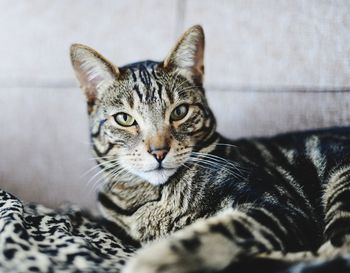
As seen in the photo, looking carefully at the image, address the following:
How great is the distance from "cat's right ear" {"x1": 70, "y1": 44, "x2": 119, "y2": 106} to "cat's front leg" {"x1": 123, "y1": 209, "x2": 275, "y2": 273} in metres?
0.50

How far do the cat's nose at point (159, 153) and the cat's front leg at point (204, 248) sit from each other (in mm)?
234

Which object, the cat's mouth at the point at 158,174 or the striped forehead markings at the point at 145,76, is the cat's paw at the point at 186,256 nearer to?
the cat's mouth at the point at 158,174

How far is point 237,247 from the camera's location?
33.6 inches

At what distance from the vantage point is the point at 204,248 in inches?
32.4

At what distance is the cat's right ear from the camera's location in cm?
119

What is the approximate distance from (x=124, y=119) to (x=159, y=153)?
15 centimetres

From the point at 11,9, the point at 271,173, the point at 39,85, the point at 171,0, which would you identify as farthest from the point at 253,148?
the point at 11,9

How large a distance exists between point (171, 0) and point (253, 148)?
0.60 meters

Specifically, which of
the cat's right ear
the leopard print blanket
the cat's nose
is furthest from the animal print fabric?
the cat's right ear

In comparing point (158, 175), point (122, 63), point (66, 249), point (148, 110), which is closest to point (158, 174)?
point (158, 175)

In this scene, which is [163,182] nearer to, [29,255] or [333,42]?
[29,255]

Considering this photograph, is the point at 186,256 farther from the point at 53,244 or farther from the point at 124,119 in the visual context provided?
the point at 124,119

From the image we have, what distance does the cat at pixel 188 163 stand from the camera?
1.04 meters

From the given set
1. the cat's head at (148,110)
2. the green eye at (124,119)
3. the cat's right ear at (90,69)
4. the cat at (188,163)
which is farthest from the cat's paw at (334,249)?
the cat's right ear at (90,69)
